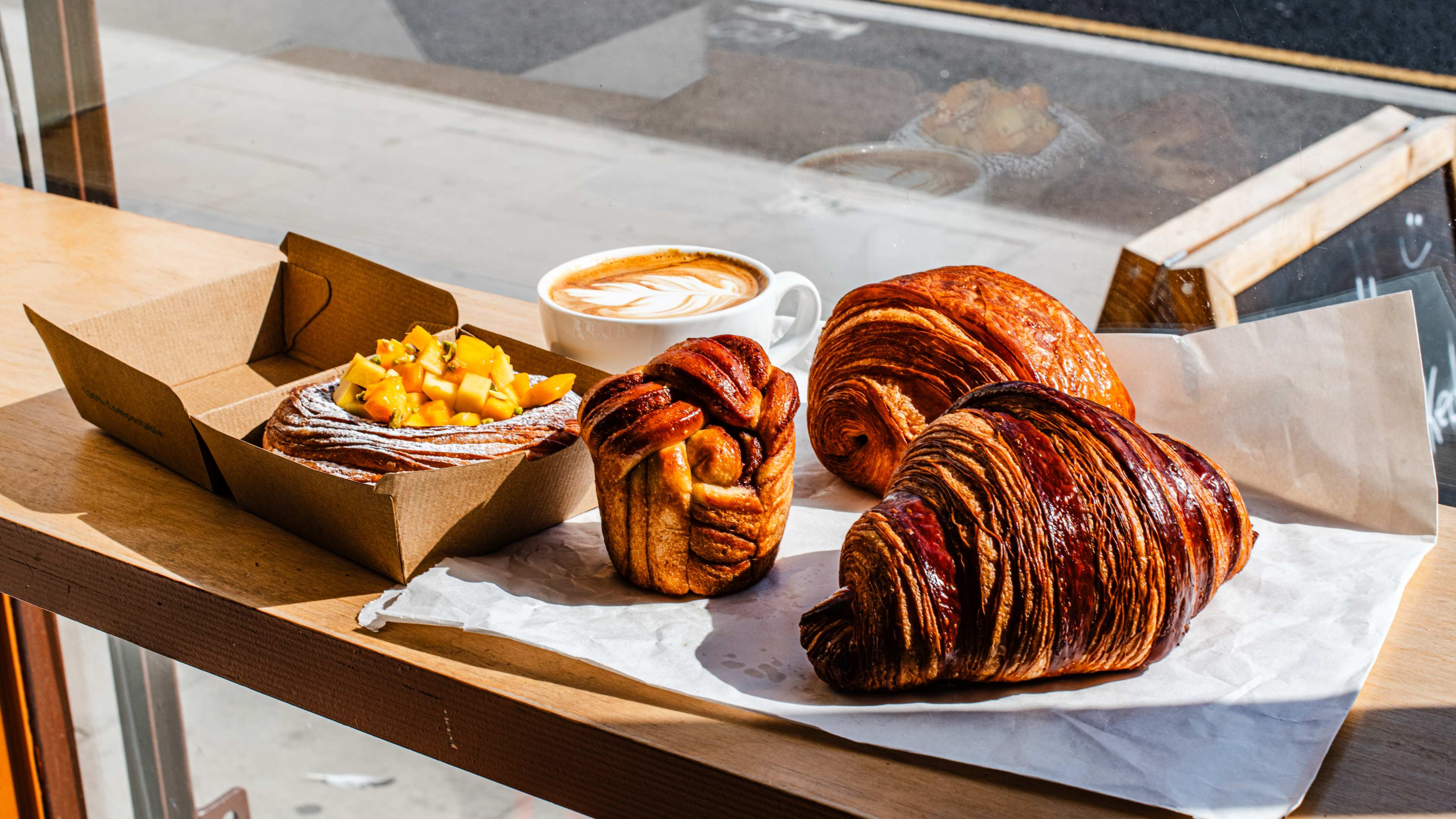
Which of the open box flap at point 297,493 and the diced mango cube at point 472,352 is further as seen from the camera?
the diced mango cube at point 472,352

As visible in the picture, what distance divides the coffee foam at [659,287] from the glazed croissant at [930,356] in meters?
0.11

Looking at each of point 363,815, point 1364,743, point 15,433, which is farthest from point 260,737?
point 1364,743

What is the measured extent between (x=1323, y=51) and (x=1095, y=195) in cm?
39

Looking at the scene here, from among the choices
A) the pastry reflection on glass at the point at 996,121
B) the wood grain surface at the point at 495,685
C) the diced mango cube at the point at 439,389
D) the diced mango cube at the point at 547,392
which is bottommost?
the wood grain surface at the point at 495,685

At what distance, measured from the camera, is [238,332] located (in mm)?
1041

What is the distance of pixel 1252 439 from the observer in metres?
0.82

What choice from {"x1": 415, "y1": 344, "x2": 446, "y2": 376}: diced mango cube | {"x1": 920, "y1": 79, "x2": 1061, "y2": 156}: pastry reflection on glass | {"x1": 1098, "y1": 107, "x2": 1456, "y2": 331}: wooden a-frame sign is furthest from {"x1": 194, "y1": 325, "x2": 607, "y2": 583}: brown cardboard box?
{"x1": 920, "y1": 79, "x2": 1061, "y2": 156}: pastry reflection on glass

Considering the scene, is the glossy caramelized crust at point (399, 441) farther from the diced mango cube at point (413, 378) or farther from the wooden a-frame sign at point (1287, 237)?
the wooden a-frame sign at point (1287, 237)

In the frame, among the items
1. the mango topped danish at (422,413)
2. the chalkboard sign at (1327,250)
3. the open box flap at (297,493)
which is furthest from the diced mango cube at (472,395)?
the chalkboard sign at (1327,250)

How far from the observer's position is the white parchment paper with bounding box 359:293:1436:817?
56 centimetres

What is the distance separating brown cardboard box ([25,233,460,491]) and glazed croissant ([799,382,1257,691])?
1.60ft

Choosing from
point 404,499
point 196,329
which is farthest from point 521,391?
point 196,329

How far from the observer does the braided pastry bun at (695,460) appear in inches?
26.0

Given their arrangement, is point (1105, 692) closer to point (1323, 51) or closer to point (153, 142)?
point (1323, 51)
